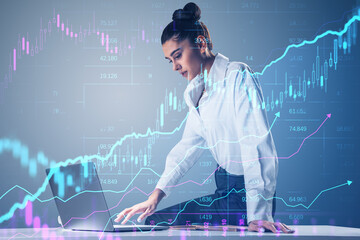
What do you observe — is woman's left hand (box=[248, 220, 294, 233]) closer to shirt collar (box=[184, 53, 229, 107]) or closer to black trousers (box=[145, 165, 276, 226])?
black trousers (box=[145, 165, 276, 226])

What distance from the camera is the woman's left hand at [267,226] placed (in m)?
1.81

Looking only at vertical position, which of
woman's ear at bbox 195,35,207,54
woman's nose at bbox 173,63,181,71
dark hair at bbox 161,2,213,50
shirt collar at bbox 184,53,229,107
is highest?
dark hair at bbox 161,2,213,50

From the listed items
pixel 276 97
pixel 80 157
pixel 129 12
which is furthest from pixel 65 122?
pixel 276 97

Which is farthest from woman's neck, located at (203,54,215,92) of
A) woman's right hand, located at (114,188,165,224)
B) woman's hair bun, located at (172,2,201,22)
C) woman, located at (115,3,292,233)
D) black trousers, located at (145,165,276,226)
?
woman's right hand, located at (114,188,165,224)

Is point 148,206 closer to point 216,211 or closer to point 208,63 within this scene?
point 216,211

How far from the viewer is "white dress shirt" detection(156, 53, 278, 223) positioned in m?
2.19

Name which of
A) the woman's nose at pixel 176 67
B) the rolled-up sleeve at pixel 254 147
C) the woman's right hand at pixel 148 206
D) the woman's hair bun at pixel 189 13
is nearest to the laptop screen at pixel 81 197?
the woman's right hand at pixel 148 206

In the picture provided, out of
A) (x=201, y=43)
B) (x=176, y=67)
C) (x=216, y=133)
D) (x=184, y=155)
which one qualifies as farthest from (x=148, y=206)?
(x=201, y=43)

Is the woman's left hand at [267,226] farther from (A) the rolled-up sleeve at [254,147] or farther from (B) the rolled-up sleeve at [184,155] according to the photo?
(B) the rolled-up sleeve at [184,155]

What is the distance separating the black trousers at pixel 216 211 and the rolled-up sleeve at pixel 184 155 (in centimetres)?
18

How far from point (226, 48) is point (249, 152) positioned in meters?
0.83

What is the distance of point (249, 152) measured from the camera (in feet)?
7.46

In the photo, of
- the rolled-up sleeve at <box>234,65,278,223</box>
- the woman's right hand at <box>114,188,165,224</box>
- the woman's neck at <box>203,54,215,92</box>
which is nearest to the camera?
the rolled-up sleeve at <box>234,65,278,223</box>

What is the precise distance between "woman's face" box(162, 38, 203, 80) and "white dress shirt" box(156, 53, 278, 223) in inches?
2.7
